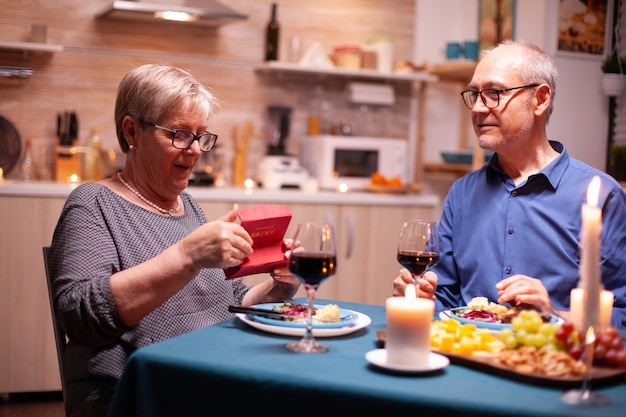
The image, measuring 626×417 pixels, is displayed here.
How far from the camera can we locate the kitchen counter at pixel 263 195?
372 centimetres

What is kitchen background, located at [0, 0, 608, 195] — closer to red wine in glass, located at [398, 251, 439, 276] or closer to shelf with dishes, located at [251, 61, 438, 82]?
shelf with dishes, located at [251, 61, 438, 82]

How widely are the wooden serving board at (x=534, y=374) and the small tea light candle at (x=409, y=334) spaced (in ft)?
0.30

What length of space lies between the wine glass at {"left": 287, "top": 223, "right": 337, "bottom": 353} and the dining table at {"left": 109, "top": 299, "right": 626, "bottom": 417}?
0.13 ft

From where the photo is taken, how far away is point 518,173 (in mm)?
2410

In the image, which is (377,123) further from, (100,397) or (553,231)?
(100,397)

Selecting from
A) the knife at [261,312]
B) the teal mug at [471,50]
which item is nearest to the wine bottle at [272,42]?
the teal mug at [471,50]

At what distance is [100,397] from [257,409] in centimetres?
61

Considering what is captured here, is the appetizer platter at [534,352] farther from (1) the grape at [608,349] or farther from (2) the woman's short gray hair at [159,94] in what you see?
(2) the woman's short gray hair at [159,94]

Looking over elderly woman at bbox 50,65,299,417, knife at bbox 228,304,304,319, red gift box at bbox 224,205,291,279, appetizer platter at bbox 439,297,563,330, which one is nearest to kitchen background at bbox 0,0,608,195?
elderly woman at bbox 50,65,299,417

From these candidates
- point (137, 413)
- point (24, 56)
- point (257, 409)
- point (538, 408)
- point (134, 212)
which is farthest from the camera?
point (24, 56)

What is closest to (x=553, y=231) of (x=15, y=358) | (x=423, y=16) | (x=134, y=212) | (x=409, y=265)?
(x=409, y=265)

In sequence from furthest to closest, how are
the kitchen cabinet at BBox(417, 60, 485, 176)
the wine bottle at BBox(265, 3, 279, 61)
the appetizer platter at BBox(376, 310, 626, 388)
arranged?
1. the wine bottle at BBox(265, 3, 279, 61)
2. the kitchen cabinet at BBox(417, 60, 485, 176)
3. the appetizer platter at BBox(376, 310, 626, 388)

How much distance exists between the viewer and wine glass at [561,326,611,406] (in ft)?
4.05

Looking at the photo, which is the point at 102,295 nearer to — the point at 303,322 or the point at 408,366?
the point at 303,322
